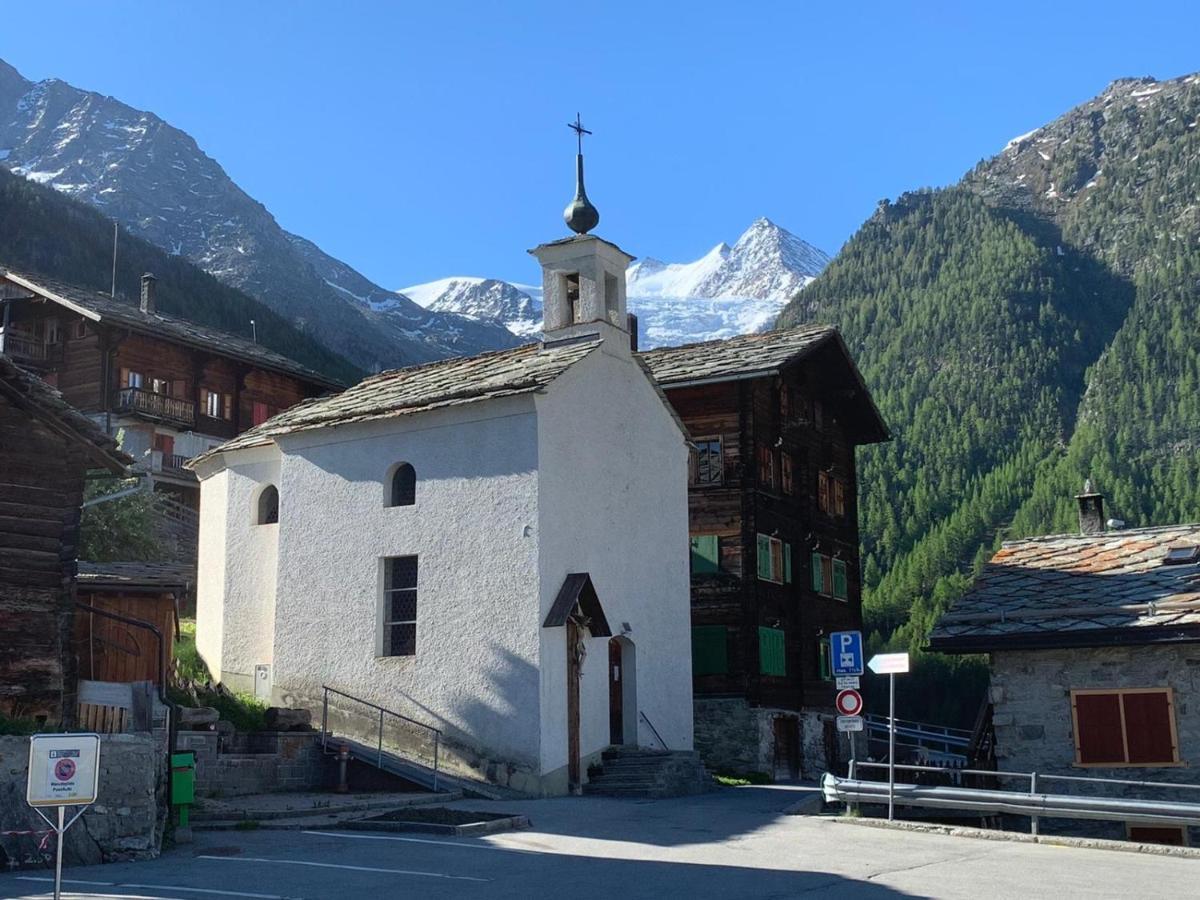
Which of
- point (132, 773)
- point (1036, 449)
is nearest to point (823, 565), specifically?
point (132, 773)

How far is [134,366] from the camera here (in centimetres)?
5075

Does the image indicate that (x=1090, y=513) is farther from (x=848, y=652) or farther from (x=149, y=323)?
(x=149, y=323)

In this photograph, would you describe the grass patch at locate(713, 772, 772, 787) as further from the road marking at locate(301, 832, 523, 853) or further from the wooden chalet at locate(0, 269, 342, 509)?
the wooden chalet at locate(0, 269, 342, 509)

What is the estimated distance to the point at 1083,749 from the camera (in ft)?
71.2

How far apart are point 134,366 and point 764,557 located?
85.3ft

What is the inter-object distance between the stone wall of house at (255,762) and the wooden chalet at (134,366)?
2523 centimetres

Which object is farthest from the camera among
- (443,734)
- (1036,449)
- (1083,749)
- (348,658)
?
Answer: (1036,449)

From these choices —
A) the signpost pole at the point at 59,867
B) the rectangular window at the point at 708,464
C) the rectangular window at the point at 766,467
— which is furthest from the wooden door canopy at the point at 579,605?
the signpost pole at the point at 59,867

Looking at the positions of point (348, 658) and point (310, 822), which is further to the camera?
point (348, 658)

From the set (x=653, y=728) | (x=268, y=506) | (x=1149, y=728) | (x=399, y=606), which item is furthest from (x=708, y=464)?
(x=1149, y=728)

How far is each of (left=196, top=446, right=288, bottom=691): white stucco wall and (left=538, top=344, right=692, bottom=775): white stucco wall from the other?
242 inches

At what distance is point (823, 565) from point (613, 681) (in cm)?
1351

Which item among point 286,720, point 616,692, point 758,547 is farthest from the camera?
point 758,547

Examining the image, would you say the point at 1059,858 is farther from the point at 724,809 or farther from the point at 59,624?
the point at 59,624
